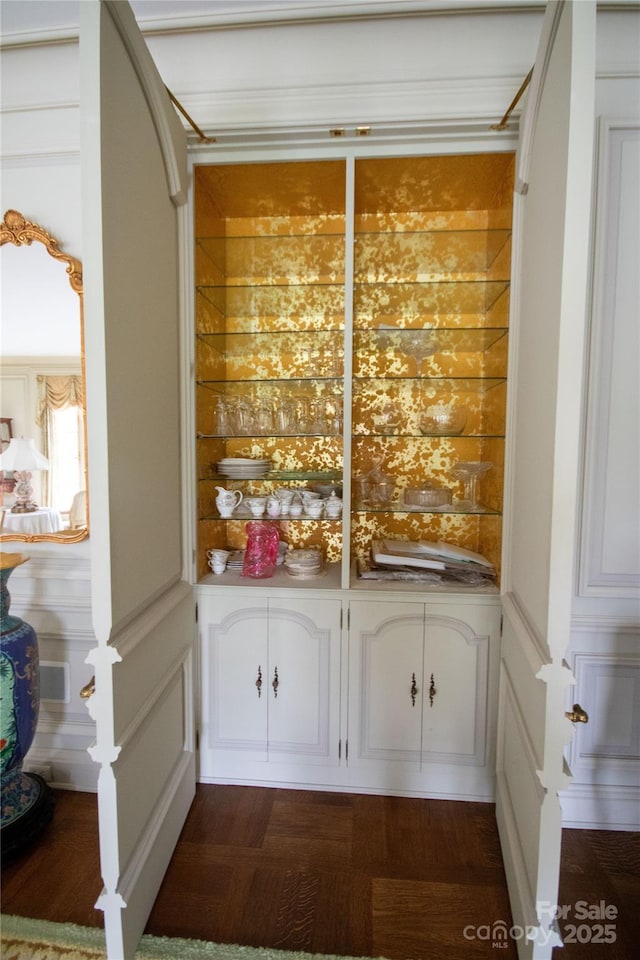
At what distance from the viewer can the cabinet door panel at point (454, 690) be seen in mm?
1687

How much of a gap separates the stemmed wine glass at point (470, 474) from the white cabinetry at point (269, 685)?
0.71 metres

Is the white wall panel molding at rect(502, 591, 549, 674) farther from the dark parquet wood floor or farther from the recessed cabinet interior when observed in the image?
the dark parquet wood floor

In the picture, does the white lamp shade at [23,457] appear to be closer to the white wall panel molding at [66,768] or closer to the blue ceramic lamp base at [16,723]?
the blue ceramic lamp base at [16,723]

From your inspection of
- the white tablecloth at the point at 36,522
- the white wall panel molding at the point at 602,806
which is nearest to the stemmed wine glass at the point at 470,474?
the white wall panel molding at the point at 602,806

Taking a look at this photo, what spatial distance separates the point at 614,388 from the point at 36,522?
2227mm

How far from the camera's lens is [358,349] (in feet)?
6.35

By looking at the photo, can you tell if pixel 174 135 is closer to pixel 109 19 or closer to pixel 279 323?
pixel 109 19

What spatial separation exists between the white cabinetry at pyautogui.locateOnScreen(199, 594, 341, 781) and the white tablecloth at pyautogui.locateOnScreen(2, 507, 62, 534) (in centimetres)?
68

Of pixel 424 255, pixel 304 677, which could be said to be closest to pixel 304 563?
pixel 304 677

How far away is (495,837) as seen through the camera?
1.59m

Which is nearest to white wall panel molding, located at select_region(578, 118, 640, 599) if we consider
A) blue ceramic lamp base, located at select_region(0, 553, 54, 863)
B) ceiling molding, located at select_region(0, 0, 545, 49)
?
ceiling molding, located at select_region(0, 0, 545, 49)

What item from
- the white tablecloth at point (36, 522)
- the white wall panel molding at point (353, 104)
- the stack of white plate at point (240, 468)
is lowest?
the white tablecloth at point (36, 522)

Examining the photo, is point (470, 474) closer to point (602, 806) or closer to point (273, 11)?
point (602, 806)

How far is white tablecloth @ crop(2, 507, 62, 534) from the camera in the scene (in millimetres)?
1816
